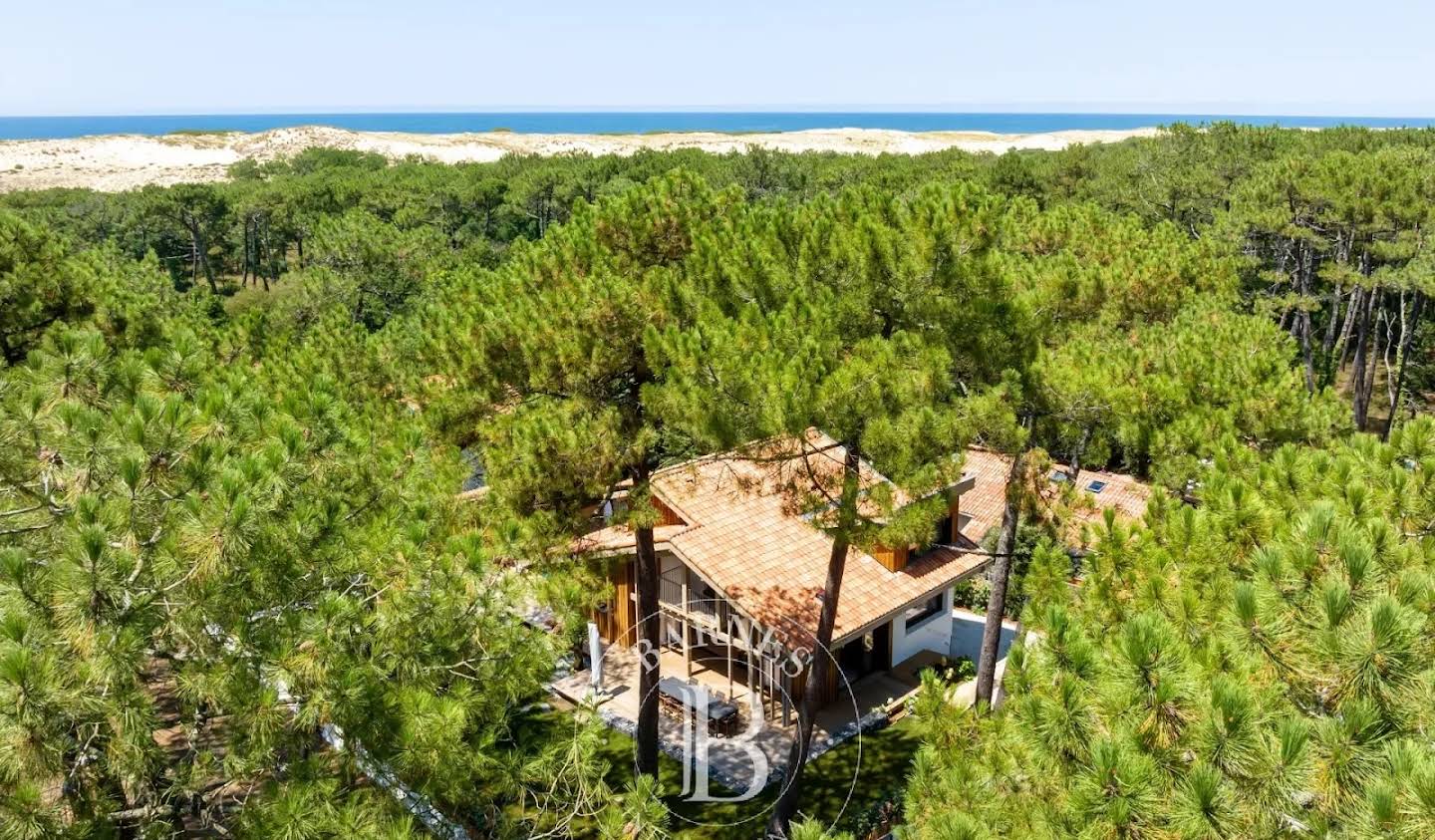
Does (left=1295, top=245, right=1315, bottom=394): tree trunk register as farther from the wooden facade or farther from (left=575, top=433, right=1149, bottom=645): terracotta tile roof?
(left=575, top=433, right=1149, bottom=645): terracotta tile roof

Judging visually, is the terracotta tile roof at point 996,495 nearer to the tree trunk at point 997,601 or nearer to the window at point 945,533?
the window at point 945,533

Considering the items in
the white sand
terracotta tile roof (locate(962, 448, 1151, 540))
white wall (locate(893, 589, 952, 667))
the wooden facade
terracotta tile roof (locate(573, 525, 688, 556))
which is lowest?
white wall (locate(893, 589, 952, 667))

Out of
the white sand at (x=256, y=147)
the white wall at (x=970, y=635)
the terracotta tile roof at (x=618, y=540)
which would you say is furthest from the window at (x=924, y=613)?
Answer: the white sand at (x=256, y=147)

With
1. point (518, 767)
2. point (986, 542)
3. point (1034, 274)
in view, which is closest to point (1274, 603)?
point (518, 767)

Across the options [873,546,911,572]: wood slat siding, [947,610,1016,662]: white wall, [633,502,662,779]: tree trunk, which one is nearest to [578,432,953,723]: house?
[873,546,911,572]: wood slat siding

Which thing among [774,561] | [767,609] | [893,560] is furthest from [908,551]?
[767,609]

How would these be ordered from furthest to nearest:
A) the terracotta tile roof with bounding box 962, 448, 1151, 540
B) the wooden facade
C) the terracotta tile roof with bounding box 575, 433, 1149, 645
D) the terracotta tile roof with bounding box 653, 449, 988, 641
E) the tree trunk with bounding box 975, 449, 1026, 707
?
1. the terracotta tile roof with bounding box 962, 448, 1151, 540
2. the wooden facade
3. the terracotta tile roof with bounding box 653, 449, 988, 641
4. the terracotta tile roof with bounding box 575, 433, 1149, 645
5. the tree trunk with bounding box 975, 449, 1026, 707

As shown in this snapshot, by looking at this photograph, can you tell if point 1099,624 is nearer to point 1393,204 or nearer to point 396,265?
point 1393,204
